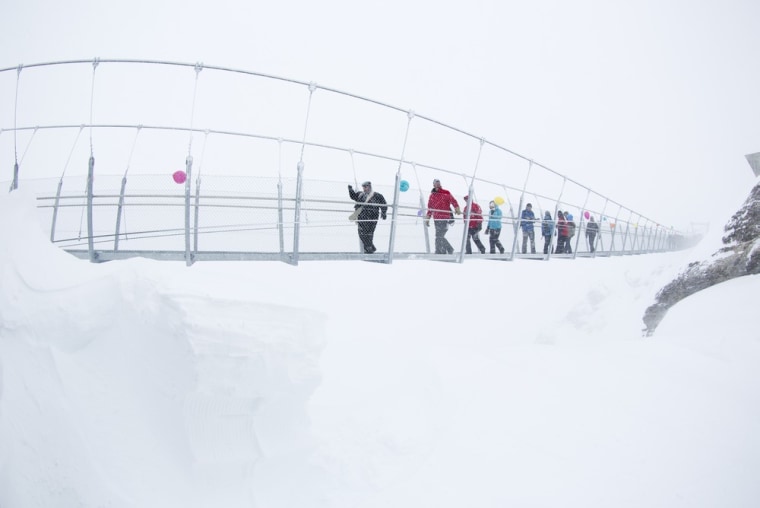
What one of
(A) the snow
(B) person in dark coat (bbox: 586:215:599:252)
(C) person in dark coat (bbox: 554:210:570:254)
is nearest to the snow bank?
(A) the snow

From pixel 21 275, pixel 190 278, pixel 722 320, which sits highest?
pixel 722 320

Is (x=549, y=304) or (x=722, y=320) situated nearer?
(x=722, y=320)

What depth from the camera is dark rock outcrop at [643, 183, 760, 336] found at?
491 cm

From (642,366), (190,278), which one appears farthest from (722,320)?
(190,278)

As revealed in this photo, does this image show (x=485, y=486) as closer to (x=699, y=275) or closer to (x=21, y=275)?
(x=21, y=275)

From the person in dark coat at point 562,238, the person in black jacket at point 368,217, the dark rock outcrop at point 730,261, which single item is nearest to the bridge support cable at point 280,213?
the person in black jacket at point 368,217

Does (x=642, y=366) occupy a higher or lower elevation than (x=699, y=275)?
lower

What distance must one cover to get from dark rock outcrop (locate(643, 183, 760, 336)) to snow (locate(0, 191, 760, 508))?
Answer: 1.74m

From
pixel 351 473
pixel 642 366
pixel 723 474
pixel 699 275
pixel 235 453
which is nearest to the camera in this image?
pixel 723 474

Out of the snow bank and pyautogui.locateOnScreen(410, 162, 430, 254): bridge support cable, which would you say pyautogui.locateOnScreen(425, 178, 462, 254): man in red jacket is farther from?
the snow bank

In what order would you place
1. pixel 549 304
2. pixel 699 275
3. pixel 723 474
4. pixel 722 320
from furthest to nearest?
pixel 549 304 < pixel 699 275 < pixel 722 320 < pixel 723 474

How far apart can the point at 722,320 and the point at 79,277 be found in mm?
5798

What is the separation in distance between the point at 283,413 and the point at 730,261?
561 centimetres

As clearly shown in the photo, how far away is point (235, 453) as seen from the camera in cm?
273
